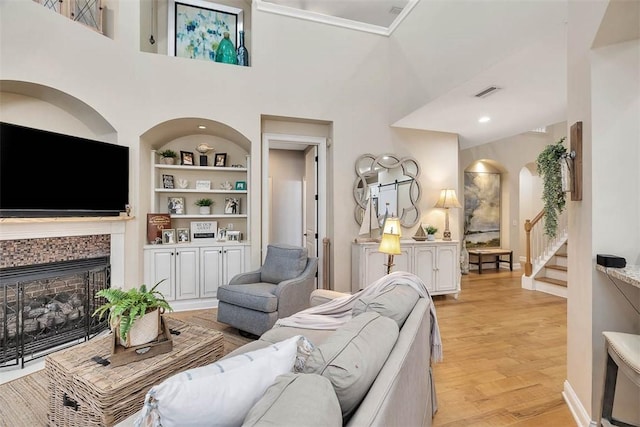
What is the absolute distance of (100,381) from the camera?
1513 mm

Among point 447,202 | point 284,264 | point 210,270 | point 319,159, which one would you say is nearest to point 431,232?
point 447,202

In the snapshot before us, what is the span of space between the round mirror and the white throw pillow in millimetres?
3632

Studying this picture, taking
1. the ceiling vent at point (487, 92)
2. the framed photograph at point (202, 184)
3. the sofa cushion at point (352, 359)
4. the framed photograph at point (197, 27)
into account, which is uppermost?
the framed photograph at point (197, 27)

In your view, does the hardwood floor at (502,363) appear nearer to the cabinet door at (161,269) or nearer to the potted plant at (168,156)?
the cabinet door at (161,269)

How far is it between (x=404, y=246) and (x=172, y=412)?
3.82 m

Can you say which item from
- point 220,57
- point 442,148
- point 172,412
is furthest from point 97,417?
point 442,148

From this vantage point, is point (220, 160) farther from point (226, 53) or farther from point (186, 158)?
point (226, 53)

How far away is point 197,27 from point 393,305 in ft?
15.3

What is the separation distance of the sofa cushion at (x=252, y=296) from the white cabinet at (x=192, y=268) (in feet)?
2.95

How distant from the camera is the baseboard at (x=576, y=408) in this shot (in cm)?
176

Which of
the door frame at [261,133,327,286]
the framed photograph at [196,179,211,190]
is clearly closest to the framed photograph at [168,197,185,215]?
the framed photograph at [196,179,211,190]

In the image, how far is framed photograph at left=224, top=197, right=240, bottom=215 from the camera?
438 centimetres

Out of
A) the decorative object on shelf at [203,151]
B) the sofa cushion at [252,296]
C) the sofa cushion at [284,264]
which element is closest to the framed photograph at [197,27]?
the decorative object on shelf at [203,151]

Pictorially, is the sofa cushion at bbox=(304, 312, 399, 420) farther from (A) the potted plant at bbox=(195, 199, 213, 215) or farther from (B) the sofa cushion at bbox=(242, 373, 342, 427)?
(A) the potted plant at bbox=(195, 199, 213, 215)
